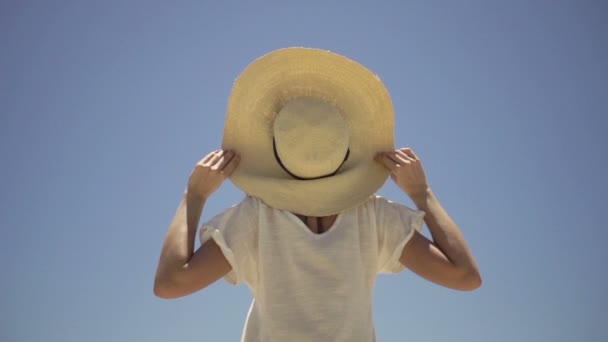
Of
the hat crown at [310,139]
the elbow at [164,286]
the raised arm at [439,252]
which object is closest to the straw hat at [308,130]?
the hat crown at [310,139]

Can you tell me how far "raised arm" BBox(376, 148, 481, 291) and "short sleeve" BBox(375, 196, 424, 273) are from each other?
0.04m

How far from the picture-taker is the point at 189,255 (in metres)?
2.65

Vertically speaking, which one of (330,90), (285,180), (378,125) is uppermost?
(330,90)

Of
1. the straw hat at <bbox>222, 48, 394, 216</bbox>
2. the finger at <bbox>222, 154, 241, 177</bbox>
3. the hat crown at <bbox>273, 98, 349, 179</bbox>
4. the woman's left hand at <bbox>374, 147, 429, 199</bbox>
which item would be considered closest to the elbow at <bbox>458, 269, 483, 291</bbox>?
the woman's left hand at <bbox>374, 147, 429, 199</bbox>

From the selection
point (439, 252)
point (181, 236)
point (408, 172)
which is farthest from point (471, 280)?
point (181, 236)

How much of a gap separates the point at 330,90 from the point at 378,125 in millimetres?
320

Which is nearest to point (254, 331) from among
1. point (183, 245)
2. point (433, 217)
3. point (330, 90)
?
point (183, 245)

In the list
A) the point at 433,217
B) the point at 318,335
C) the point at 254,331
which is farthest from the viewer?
the point at 433,217

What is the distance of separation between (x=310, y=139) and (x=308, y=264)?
0.60 meters

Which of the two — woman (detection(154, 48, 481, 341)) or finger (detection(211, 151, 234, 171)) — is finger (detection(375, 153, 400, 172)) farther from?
finger (detection(211, 151, 234, 171))

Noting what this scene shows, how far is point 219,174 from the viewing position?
2.86 meters

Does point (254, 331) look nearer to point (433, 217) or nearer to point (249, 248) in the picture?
point (249, 248)

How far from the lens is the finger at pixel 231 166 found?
290cm

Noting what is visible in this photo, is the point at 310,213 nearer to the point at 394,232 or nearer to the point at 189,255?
the point at 394,232
